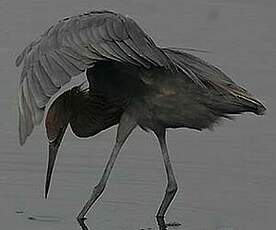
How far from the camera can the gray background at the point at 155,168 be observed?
34.4ft

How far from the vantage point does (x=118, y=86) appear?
10164 millimetres

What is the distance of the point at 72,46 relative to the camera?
30.2 feet

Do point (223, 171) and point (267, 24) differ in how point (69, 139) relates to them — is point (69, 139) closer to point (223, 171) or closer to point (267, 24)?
point (223, 171)

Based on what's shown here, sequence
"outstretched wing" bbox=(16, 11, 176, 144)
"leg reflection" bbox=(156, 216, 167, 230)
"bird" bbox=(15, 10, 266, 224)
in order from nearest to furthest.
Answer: "outstretched wing" bbox=(16, 11, 176, 144) < "bird" bbox=(15, 10, 266, 224) < "leg reflection" bbox=(156, 216, 167, 230)

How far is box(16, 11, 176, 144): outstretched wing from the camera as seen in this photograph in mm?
8570

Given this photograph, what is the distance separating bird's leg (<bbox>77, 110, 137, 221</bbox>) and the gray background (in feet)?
0.37

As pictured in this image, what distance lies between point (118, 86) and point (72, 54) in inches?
43.4

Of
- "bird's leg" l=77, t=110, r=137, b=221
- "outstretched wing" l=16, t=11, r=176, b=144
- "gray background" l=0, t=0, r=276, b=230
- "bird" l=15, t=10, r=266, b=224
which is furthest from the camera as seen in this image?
"gray background" l=0, t=0, r=276, b=230

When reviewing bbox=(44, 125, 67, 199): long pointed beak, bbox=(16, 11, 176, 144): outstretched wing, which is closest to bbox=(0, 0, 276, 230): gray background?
bbox=(44, 125, 67, 199): long pointed beak

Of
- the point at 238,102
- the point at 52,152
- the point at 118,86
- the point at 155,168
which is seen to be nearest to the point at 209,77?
the point at 238,102

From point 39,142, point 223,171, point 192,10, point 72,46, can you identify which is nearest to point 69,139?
point 39,142

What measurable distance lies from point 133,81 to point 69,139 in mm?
2324

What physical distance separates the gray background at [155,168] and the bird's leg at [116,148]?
0.11 metres

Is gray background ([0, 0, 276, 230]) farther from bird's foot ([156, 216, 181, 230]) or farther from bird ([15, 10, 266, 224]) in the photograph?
bird ([15, 10, 266, 224])
